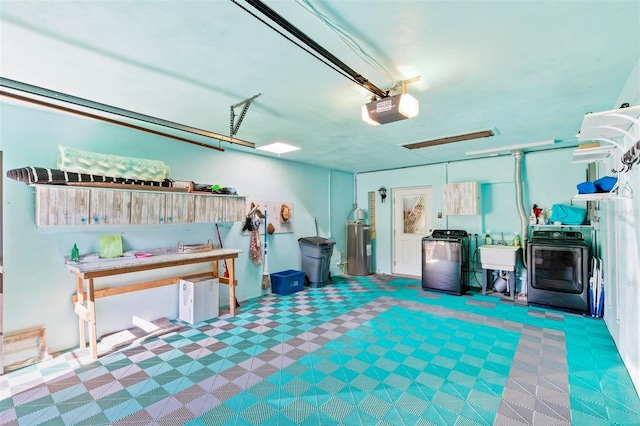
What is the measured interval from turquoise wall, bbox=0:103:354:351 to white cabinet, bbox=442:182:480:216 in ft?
11.5

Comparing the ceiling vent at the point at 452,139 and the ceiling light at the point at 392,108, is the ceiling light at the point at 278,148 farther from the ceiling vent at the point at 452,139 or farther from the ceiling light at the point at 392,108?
the ceiling light at the point at 392,108

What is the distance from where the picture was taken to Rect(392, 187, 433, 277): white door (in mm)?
6957

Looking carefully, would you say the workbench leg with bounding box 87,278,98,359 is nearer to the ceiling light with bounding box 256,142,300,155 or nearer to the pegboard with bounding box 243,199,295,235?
the pegboard with bounding box 243,199,295,235

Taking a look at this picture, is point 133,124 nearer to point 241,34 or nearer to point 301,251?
point 241,34

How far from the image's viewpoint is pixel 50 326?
328 centimetres

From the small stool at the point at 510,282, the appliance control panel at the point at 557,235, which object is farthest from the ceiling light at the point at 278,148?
the appliance control panel at the point at 557,235

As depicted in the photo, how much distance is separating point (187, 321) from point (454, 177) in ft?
18.3

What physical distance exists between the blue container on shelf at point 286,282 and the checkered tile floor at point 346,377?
1.31 metres

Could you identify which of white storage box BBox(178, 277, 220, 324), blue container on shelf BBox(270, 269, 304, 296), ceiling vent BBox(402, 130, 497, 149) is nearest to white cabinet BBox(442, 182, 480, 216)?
ceiling vent BBox(402, 130, 497, 149)

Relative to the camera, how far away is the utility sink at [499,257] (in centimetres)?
516

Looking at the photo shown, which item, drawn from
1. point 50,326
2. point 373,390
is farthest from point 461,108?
point 50,326

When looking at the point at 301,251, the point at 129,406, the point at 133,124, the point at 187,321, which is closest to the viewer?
the point at 129,406

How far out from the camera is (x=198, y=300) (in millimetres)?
4129

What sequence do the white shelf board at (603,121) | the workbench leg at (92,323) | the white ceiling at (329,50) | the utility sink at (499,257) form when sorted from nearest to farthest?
1. the white ceiling at (329,50)
2. the white shelf board at (603,121)
3. the workbench leg at (92,323)
4. the utility sink at (499,257)
